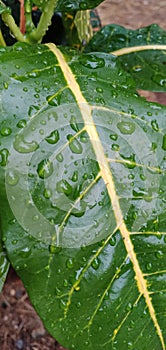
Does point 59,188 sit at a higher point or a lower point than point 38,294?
higher

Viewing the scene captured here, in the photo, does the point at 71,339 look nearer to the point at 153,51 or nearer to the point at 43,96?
the point at 43,96

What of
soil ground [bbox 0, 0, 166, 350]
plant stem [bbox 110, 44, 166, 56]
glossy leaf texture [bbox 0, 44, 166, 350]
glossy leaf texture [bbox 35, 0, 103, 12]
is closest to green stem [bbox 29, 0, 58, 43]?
glossy leaf texture [bbox 35, 0, 103, 12]

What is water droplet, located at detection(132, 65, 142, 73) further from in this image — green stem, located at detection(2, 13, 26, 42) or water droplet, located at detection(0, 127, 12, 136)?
water droplet, located at detection(0, 127, 12, 136)

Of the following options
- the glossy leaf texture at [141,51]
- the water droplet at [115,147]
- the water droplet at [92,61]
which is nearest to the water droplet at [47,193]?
the water droplet at [115,147]

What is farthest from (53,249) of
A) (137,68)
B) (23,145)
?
(137,68)

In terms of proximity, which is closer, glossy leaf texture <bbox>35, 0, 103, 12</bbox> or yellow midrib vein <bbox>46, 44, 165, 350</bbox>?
yellow midrib vein <bbox>46, 44, 165, 350</bbox>

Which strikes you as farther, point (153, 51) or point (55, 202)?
point (153, 51)

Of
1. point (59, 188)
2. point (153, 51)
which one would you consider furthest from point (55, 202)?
point (153, 51)

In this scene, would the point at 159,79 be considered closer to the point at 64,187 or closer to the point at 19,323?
the point at 64,187
